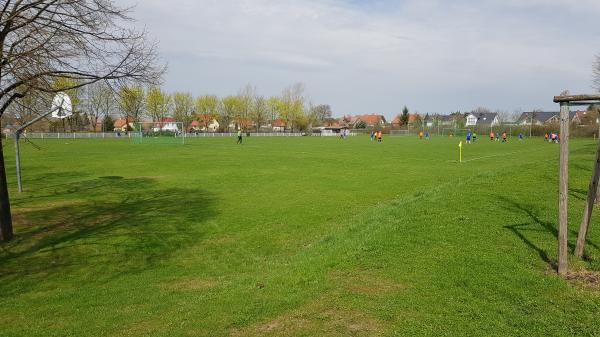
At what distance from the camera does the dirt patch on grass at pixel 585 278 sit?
5.20m

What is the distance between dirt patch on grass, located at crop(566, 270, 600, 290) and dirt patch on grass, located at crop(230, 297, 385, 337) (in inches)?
108

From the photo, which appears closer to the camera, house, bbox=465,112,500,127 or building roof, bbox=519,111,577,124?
building roof, bbox=519,111,577,124

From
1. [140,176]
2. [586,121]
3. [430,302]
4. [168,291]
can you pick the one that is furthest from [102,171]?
[586,121]

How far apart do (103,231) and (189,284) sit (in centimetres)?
463

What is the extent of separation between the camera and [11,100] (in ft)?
31.2

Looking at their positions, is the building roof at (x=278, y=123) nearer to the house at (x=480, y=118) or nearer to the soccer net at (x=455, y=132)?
the soccer net at (x=455, y=132)

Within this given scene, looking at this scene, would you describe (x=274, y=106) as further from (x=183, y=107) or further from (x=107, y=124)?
(x=107, y=124)

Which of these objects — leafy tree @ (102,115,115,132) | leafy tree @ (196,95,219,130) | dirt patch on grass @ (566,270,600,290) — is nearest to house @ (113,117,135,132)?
leafy tree @ (102,115,115,132)

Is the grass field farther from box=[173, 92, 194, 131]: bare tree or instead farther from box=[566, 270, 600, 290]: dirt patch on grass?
box=[173, 92, 194, 131]: bare tree

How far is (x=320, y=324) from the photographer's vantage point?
4.54 meters

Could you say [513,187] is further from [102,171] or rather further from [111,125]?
[111,125]

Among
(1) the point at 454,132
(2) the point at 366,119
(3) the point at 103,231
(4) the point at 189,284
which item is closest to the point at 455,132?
(1) the point at 454,132

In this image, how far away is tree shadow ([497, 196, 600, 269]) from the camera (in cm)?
628

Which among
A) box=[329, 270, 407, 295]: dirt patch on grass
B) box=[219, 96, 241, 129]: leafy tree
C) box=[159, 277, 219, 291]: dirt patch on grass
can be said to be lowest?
box=[159, 277, 219, 291]: dirt patch on grass
